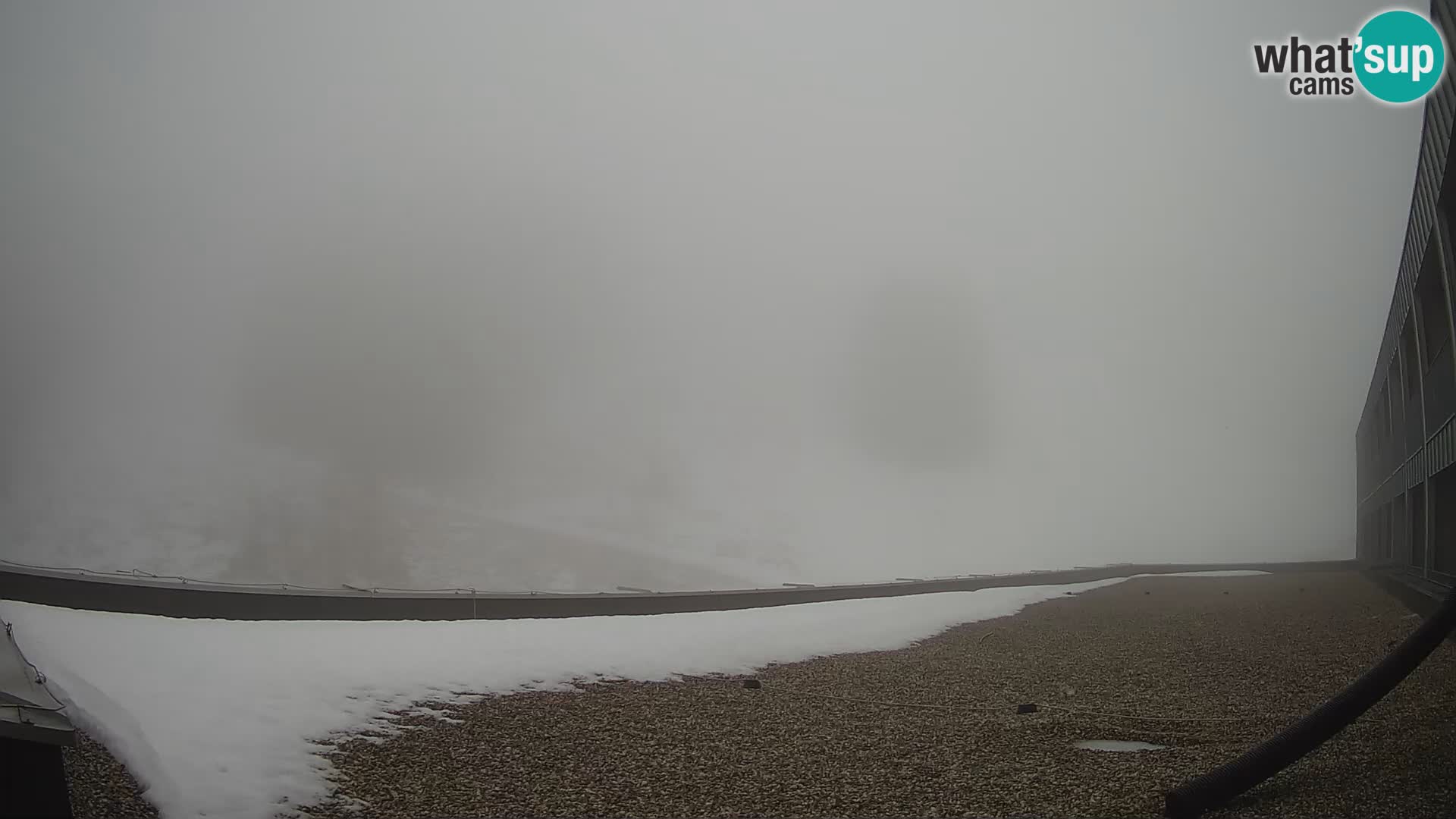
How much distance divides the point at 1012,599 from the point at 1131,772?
15922mm

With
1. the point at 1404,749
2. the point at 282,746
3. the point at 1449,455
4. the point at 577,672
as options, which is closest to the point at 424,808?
the point at 282,746

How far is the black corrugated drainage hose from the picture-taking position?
12.6 ft

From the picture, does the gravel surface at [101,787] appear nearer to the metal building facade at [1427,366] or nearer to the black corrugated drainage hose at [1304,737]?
the black corrugated drainage hose at [1304,737]

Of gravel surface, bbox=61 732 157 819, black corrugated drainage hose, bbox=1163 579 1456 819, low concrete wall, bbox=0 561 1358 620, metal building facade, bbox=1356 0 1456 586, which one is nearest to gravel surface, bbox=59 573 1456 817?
gravel surface, bbox=61 732 157 819

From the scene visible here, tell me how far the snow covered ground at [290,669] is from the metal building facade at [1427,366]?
9.53 metres

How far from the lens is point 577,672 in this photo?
805 cm

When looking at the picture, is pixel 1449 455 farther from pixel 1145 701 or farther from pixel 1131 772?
pixel 1131 772

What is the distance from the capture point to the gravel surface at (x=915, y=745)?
422cm

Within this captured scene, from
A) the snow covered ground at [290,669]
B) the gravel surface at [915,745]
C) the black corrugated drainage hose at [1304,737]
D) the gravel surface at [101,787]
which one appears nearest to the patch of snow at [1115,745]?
the gravel surface at [915,745]

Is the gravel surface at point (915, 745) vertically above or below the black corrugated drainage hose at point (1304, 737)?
below

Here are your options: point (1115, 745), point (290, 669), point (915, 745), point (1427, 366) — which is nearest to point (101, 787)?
point (290, 669)

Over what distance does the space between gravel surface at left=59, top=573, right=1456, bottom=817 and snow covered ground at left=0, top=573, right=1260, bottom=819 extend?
341 millimetres

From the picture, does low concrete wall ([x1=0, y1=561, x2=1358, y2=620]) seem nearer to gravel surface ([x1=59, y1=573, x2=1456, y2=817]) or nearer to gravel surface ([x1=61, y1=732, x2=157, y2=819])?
gravel surface ([x1=59, y1=573, x2=1456, y2=817])

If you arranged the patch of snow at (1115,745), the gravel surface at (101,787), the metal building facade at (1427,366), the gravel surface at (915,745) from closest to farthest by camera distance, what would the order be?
the gravel surface at (101,787) < the gravel surface at (915,745) < the patch of snow at (1115,745) < the metal building facade at (1427,366)
